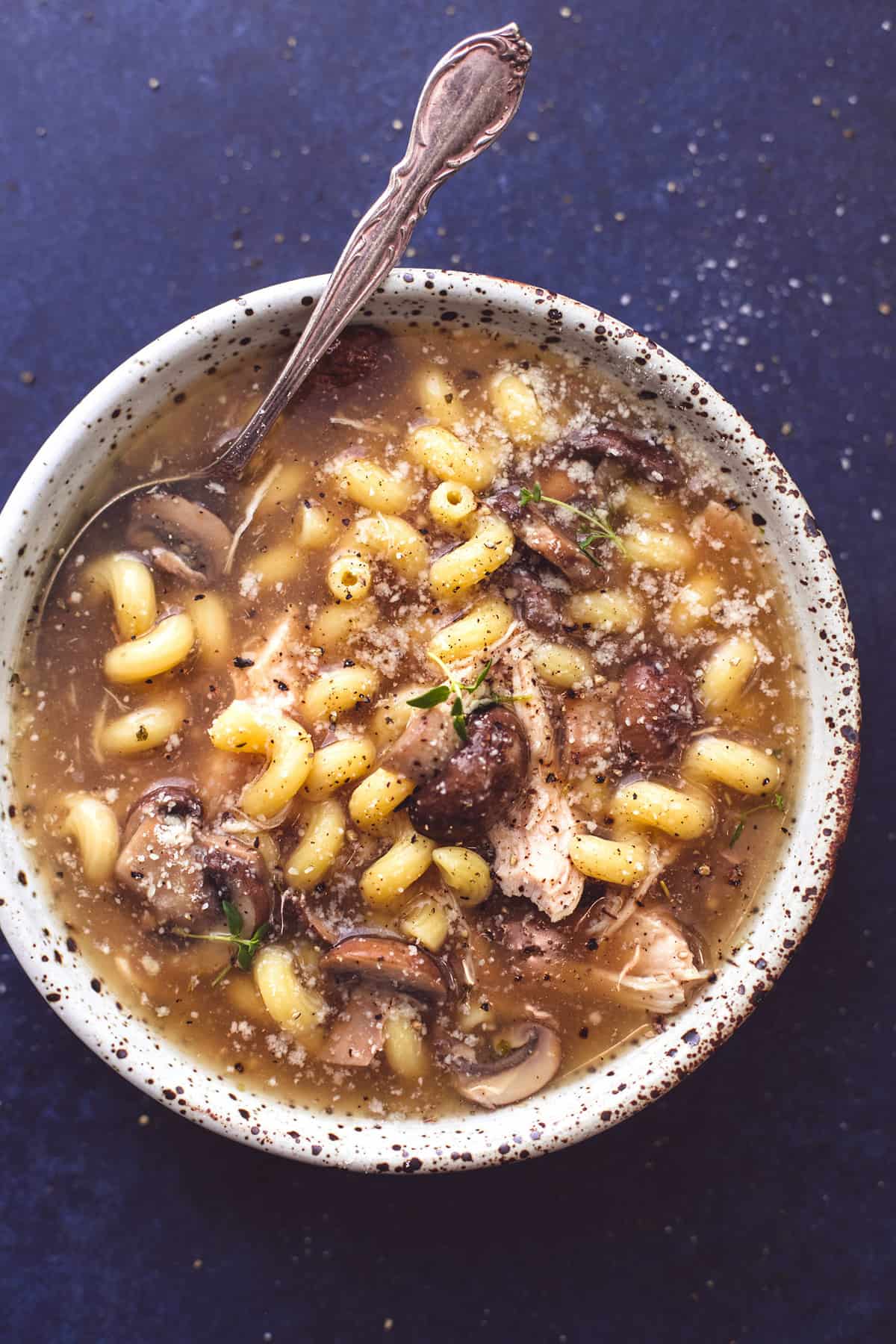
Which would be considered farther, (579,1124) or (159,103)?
(159,103)

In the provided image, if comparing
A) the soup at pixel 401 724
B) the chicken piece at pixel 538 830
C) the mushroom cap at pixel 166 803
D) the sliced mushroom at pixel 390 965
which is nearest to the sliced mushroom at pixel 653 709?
the soup at pixel 401 724

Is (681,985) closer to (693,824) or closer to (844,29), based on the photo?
(693,824)

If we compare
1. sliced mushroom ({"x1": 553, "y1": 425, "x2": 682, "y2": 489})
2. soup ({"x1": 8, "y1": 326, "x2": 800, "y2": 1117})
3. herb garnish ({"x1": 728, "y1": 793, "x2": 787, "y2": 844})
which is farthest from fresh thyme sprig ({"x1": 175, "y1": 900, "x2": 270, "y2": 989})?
sliced mushroom ({"x1": 553, "y1": 425, "x2": 682, "y2": 489})

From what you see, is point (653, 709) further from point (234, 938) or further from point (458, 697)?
point (234, 938)

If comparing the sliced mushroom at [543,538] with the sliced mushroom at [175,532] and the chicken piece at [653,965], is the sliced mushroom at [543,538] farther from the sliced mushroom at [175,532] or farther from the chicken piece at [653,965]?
the chicken piece at [653,965]

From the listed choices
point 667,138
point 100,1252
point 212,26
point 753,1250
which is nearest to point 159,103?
point 212,26

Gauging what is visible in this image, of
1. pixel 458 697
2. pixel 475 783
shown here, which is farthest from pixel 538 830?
pixel 458 697
